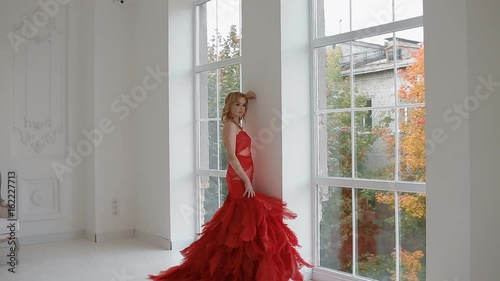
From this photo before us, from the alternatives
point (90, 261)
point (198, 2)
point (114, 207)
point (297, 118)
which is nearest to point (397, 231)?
point (297, 118)

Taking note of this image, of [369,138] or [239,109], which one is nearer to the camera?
[369,138]

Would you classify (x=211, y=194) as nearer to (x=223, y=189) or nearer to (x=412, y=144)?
(x=223, y=189)

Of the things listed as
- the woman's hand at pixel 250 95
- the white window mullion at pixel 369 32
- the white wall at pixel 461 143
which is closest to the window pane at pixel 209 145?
the woman's hand at pixel 250 95

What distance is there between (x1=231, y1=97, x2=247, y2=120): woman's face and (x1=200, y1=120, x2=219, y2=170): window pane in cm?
109

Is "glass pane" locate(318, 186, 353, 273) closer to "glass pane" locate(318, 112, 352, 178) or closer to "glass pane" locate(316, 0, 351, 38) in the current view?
"glass pane" locate(318, 112, 352, 178)

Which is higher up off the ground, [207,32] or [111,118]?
[207,32]

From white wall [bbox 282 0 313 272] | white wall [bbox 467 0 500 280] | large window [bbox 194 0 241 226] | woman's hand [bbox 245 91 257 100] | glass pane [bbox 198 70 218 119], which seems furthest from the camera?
glass pane [bbox 198 70 218 119]

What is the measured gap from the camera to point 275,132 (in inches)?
138

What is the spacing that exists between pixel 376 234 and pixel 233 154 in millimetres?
1137

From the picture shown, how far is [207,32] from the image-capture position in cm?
482

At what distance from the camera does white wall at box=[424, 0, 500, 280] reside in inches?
90.1

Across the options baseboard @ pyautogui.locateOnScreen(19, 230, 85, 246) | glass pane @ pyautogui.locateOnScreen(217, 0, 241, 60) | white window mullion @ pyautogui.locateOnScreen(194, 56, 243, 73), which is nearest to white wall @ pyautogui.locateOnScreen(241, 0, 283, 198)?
white window mullion @ pyautogui.locateOnScreen(194, 56, 243, 73)

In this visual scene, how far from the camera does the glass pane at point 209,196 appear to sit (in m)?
4.64

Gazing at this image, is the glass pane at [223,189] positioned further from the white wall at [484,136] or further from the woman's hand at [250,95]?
the white wall at [484,136]
